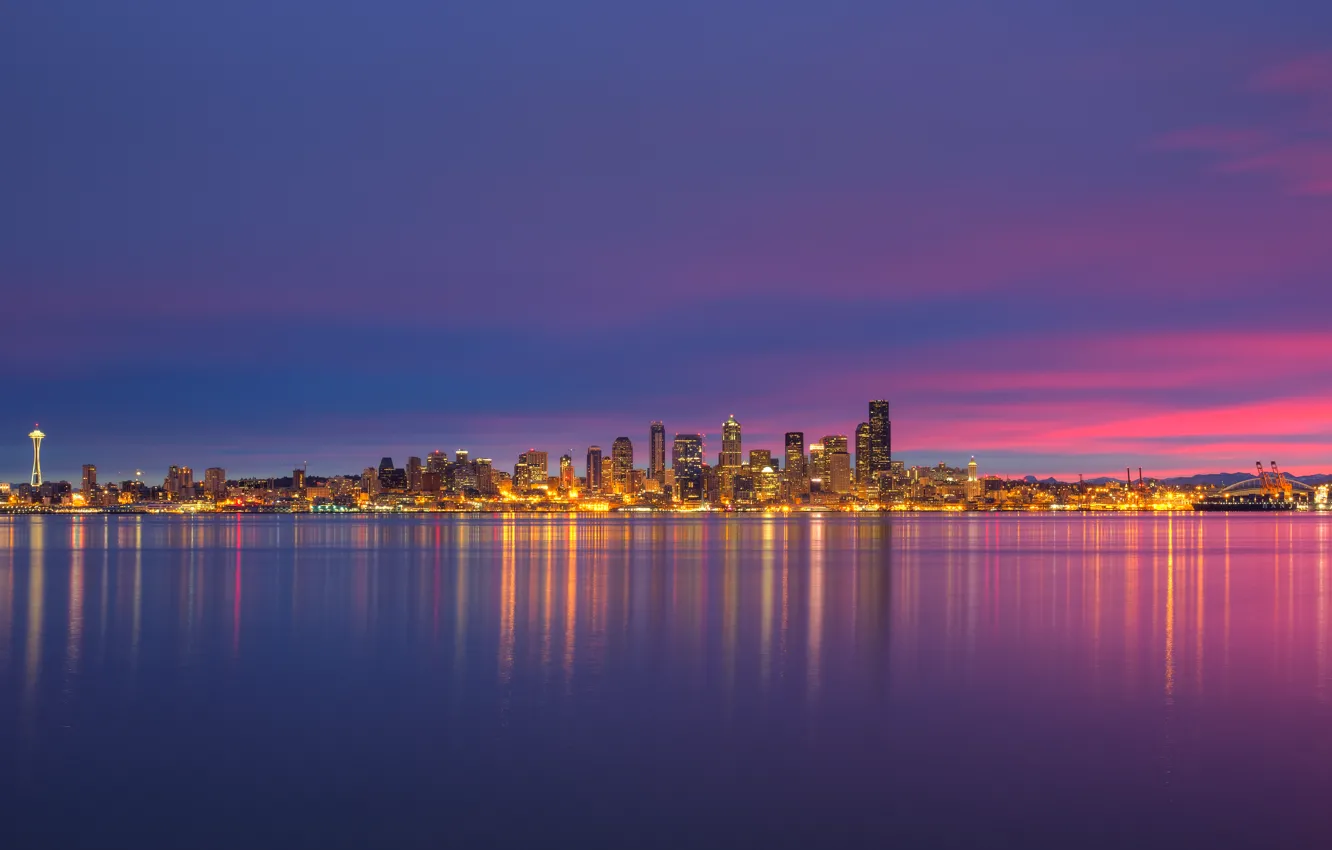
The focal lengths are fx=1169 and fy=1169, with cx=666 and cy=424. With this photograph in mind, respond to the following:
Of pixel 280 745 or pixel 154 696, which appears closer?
pixel 280 745

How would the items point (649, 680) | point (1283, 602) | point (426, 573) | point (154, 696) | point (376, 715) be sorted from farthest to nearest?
point (426, 573) < point (1283, 602) < point (649, 680) < point (154, 696) < point (376, 715)

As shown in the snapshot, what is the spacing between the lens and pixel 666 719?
68.4 feet

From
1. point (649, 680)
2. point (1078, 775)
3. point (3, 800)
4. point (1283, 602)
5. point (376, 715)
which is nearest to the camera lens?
point (3, 800)

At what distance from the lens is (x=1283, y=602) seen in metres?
43.7

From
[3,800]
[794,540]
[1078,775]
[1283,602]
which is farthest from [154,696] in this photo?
[794,540]

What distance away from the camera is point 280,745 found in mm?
18734

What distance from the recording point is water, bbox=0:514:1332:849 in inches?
575

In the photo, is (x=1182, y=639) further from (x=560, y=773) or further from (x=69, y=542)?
(x=69, y=542)

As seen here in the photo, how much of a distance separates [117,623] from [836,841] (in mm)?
29650

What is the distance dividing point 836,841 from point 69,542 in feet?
339

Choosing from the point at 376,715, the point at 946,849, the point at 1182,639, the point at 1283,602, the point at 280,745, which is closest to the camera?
the point at 946,849

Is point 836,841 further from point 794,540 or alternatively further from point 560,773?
point 794,540

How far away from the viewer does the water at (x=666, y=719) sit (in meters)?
Result: 14.6

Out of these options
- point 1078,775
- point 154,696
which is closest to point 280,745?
point 154,696
